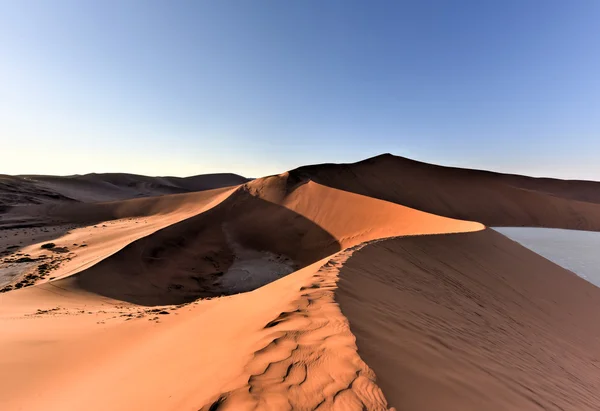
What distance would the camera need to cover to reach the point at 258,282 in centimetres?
1095

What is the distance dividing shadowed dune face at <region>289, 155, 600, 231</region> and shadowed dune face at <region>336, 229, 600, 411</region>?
16717mm

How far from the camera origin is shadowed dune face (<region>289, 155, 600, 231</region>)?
2700 cm

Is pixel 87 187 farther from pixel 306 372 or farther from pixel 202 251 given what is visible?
pixel 306 372

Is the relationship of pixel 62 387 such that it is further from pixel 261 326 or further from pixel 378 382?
pixel 378 382

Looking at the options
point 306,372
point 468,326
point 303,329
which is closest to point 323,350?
point 306,372

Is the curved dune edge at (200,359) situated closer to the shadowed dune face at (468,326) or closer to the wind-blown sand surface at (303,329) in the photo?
the wind-blown sand surface at (303,329)

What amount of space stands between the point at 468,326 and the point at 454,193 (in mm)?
30462

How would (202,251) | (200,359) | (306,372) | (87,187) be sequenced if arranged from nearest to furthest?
(306,372), (200,359), (202,251), (87,187)

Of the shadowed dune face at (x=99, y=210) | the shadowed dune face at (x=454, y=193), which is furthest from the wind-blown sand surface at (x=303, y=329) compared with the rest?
the shadowed dune face at (x=454, y=193)

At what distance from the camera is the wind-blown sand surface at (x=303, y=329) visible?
6.90 ft

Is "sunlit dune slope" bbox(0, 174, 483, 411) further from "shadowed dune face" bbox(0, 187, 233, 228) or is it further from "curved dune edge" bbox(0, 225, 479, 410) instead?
"shadowed dune face" bbox(0, 187, 233, 228)

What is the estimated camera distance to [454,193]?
30953 mm

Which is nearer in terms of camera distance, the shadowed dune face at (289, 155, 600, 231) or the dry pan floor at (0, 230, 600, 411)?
the dry pan floor at (0, 230, 600, 411)

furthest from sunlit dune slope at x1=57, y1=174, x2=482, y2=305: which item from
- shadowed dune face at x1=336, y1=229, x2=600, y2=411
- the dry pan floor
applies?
shadowed dune face at x1=336, y1=229, x2=600, y2=411
